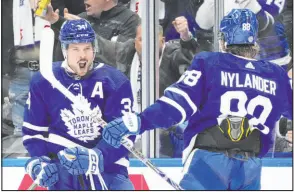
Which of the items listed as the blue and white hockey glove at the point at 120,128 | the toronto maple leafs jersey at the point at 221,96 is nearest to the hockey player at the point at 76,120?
the blue and white hockey glove at the point at 120,128

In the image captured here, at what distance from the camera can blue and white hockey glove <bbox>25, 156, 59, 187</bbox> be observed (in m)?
3.42

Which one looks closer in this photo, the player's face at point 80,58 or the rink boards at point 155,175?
the player's face at point 80,58

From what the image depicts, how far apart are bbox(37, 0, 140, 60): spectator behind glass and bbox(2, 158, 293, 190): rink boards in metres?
0.64

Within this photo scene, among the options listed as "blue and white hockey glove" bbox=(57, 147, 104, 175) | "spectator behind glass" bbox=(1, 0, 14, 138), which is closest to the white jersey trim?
"blue and white hockey glove" bbox=(57, 147, 104, 175)

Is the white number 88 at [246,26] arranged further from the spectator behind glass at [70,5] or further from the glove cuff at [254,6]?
the spectator behind glass at [70,5]

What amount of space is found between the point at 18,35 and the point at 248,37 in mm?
1365

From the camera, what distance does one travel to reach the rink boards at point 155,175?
3895 mm

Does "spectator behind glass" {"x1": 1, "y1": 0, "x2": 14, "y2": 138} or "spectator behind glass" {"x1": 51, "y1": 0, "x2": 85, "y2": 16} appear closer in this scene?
"spectator behind glass" {"x1": 51, "y1": 0, "x2": 85, "y2": 16}

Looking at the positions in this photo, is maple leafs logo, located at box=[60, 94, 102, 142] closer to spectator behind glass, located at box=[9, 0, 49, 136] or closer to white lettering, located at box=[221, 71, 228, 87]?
white lettering, located at box=[221, 71, 228, 87]

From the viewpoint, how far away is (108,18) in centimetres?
416

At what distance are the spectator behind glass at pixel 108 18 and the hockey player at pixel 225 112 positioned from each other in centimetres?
89

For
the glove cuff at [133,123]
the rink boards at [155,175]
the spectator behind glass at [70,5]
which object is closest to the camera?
the glove cuff at [133,123]

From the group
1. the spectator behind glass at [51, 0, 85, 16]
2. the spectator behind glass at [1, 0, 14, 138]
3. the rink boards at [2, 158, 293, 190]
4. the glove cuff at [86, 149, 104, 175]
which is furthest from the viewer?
the spectator behind glass at [1, 0, 14, 138]

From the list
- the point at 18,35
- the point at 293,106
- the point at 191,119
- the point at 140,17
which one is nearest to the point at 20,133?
the point at 18,35
